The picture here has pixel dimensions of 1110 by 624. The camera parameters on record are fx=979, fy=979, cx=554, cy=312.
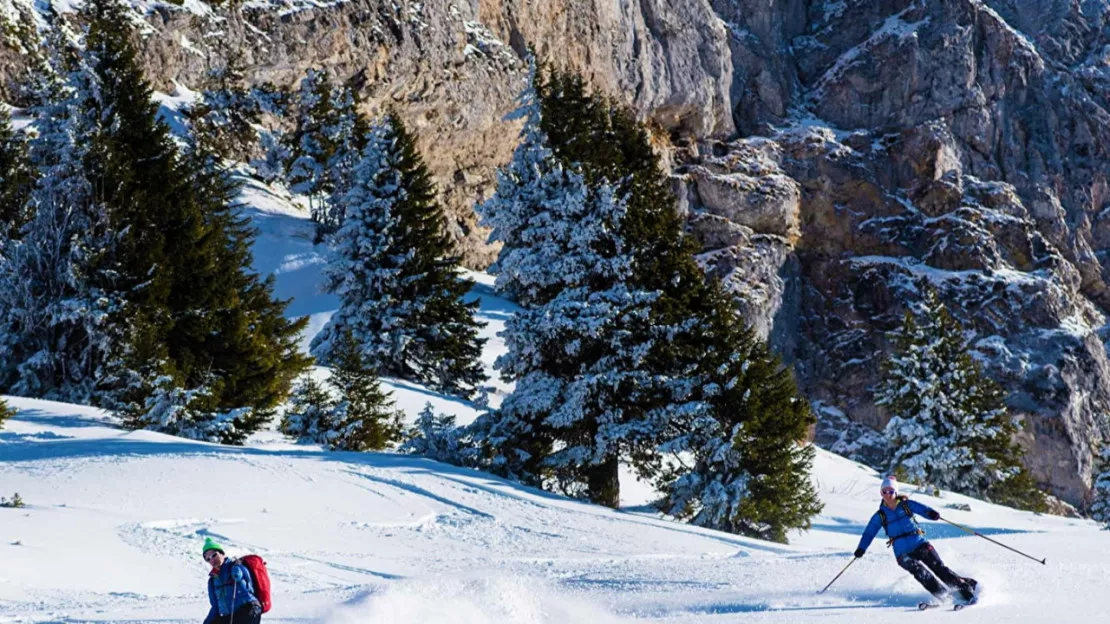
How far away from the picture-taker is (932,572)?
9.68 m

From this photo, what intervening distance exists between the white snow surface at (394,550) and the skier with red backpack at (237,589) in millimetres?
1026

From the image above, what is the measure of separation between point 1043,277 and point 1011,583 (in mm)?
73247

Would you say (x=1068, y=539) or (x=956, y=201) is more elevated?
(x=956, y=201)

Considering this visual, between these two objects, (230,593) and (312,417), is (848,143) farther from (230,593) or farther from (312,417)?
(230,593)

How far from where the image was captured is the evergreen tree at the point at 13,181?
88.9ft

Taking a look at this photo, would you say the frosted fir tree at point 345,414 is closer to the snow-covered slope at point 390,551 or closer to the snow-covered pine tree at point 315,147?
the snow-covered slope at point 390,551

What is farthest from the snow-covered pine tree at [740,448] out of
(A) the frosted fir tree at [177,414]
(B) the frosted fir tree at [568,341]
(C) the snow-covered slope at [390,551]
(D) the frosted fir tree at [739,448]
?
(A) the frosted fir tree at [177,414]

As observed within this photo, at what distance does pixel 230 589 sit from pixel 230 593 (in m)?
0.03

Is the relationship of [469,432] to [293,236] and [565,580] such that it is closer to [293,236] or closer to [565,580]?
[565,580]

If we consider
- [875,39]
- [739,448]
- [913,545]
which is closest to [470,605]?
[913,545]

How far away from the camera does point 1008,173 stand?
276ft

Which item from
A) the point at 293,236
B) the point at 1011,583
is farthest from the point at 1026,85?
the point at 1011,583

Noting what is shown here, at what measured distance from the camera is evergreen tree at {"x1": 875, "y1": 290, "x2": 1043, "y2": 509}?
35.8 metres

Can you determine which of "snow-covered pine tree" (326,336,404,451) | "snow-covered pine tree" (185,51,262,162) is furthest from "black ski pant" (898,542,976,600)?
"snow-covered pine tree" (185,51,262,162)
